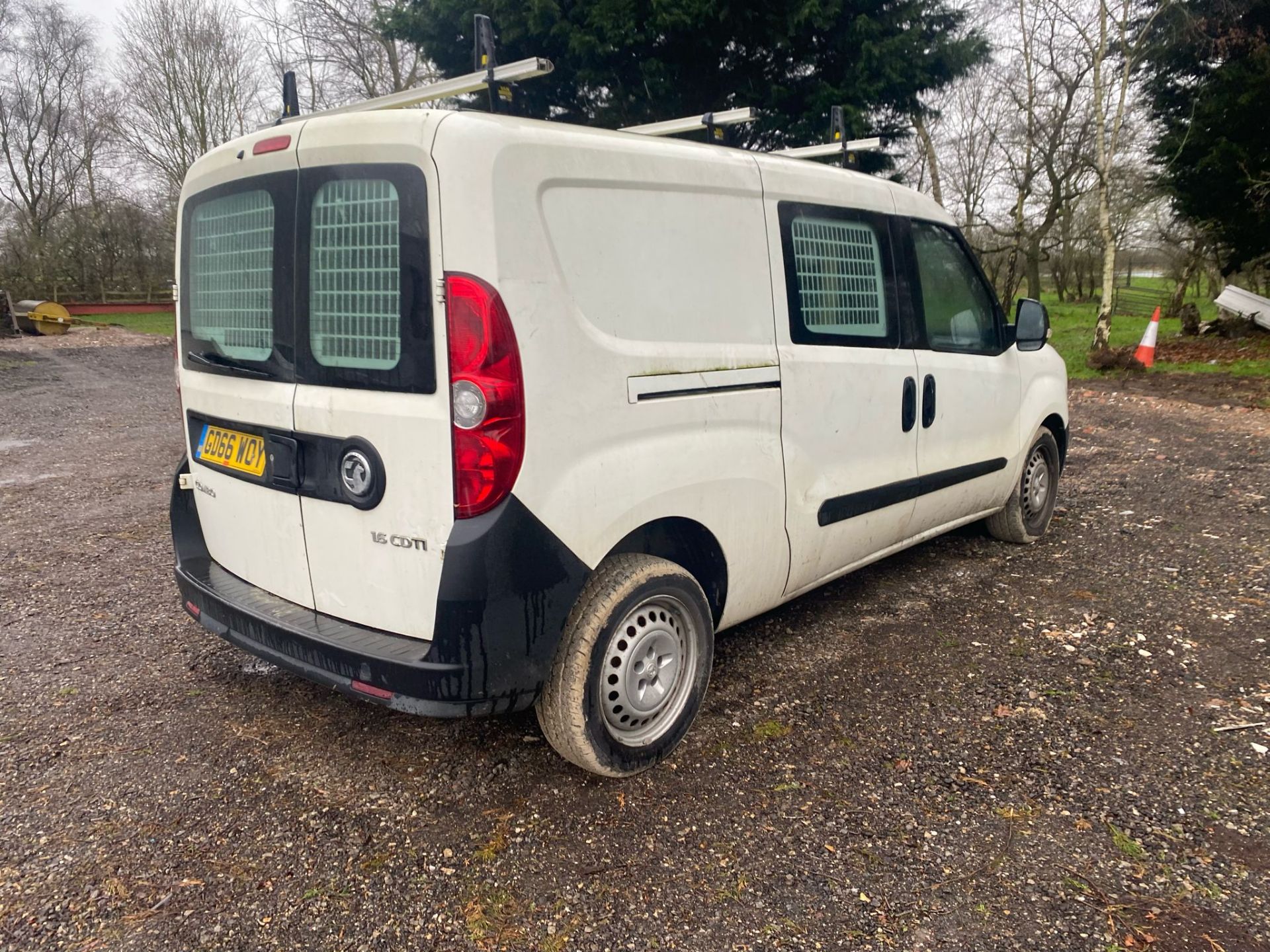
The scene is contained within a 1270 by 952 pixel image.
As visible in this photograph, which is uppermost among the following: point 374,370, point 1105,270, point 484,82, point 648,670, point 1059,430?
point 1105,270

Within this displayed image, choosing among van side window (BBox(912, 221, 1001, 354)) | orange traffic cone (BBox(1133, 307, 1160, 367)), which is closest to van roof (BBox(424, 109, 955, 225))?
van side window (BBox(912, 221, 1001, 354))

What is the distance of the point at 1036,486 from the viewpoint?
517cm

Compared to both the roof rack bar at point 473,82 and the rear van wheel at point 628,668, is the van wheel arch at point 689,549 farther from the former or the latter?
the roof rack bar at point 473,82

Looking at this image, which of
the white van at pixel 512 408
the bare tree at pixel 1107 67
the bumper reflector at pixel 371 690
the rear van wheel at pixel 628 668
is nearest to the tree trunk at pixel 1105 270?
the bare tree at pixel 1107 67

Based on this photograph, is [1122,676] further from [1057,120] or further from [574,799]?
[1057,120]

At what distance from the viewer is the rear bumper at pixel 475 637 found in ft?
7.52

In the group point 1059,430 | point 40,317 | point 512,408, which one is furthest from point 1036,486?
point 40,317

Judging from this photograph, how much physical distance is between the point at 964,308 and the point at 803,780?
264 cm

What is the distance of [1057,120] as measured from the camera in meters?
18.5

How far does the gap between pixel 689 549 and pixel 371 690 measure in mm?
1150

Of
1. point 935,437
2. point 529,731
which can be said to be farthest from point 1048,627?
point 529,731

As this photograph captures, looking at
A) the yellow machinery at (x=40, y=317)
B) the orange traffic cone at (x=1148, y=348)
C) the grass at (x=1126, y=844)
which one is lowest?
the grass at (x=1126, y=844)

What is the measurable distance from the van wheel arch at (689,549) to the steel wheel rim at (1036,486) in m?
2.80

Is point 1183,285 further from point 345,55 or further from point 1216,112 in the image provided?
point 345,55
